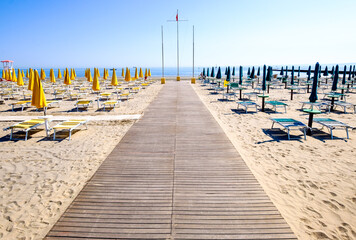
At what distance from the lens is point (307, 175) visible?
478cm

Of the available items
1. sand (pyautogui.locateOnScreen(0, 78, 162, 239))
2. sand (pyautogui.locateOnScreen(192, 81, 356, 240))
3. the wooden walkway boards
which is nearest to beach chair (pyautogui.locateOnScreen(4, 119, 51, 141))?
sand (pyautogui.locateOnScreen(0, 78, 162, 239))

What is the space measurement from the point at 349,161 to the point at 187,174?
4.20 m

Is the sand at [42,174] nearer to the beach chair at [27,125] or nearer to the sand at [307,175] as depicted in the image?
the beach chair at [27,125]

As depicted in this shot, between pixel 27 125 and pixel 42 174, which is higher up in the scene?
pixel 27 125

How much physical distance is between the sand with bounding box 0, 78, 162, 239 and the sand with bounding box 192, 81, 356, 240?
3.68 metres

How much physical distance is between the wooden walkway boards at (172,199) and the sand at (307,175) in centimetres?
37

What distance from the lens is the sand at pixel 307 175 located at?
332cm

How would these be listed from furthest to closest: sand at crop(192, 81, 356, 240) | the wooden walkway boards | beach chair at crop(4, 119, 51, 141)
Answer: beach chair at crop(4, 119, 51, 141)
sand at crop(192, 81, 356, 240)
the wooden walkway boards

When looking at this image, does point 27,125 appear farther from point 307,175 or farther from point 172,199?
point 307,175

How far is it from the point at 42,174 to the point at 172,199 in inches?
123

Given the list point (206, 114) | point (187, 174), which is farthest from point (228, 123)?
point (187, 174)

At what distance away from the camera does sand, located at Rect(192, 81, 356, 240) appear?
10.9 feet

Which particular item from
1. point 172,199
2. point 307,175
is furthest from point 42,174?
point 307,175

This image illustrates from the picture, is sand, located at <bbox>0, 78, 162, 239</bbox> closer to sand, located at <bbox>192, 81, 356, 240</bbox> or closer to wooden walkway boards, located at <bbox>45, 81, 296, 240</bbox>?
wooden walkway boards, located at <bbox>45, 81, 296, 240</bbox>
